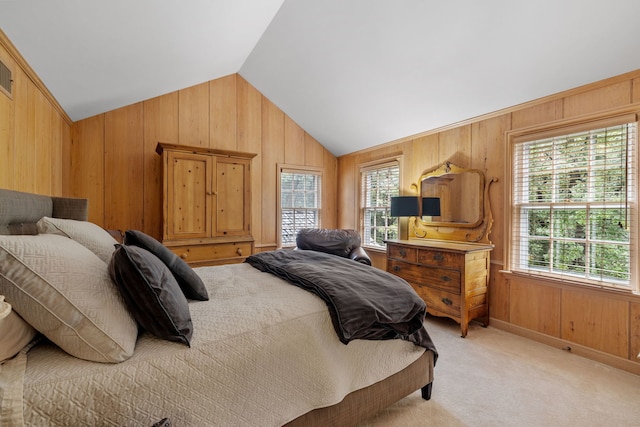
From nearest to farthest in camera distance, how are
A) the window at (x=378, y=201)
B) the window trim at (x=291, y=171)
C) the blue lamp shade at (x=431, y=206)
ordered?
the blue lamp shade at (x=431, y=206) < the window at (x=378, y=201) < the window trim at (x=291, y=171)

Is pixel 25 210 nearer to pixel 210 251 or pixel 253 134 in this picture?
pixel 210 251

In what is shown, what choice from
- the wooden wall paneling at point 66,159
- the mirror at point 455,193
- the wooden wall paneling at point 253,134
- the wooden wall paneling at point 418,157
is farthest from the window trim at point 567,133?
the wooden wall paneling at point 66,159

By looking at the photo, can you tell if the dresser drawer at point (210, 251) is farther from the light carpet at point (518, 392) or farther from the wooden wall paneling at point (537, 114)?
the wooden wall paneling at point (537, 114)

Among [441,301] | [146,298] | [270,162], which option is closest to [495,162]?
[441,301]

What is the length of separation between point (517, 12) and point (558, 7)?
24 cm

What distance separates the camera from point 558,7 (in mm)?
1990

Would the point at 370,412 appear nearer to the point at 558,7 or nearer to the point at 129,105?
the point at 558,7

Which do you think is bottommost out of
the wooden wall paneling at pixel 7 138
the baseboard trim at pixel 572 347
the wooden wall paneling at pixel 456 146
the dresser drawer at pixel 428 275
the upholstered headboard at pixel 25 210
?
the baseboard trim at pixel 572 347

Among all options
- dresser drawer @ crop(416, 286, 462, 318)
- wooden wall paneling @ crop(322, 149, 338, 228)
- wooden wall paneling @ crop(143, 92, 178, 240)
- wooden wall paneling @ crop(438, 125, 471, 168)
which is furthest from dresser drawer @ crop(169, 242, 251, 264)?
wooden wall paneling @ crop(438, 125, 471, 168)

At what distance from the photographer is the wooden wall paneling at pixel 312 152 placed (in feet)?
15.9

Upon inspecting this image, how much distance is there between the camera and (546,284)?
2.68 m

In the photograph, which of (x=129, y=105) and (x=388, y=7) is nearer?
(x=388, y=7)

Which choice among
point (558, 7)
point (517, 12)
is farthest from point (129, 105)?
point (558, 7)

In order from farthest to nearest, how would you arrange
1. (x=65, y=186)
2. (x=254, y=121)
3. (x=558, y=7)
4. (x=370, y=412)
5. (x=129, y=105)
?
(x=254, y=121) < (x=129, y=105) < (x=65, y=186) < (x=558, y=7) < (x=370, y=412)
